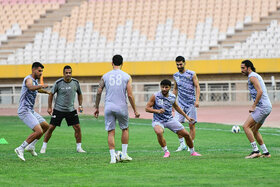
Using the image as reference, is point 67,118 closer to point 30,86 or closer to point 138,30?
point 30,86

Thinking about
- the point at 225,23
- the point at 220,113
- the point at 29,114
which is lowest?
the point at 220,113

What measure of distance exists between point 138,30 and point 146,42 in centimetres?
135

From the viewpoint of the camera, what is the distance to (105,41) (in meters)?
41.0

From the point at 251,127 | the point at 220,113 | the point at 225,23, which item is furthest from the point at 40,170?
the point at 225,23

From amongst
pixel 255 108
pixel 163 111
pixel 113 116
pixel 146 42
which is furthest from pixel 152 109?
pixel 146 42

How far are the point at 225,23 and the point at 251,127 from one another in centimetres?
2718

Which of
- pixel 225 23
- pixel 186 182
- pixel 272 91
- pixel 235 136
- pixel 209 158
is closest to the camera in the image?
pixel 186 182

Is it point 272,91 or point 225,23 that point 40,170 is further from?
point 225,23

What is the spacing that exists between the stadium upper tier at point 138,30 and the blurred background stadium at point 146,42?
2.2 inches

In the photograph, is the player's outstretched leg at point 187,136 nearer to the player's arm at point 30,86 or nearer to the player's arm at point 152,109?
the player's arm at point 152,109

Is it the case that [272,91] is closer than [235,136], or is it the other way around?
[235,136]

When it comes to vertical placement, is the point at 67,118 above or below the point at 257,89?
below

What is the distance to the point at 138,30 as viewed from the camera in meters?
40.8

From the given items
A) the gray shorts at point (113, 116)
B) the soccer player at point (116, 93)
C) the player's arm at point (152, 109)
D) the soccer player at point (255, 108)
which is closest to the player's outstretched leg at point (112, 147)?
Result: the soccer player at point (116, 93)
